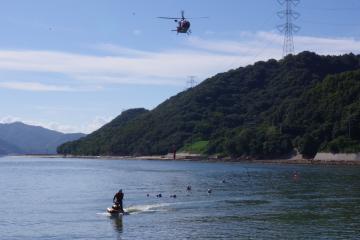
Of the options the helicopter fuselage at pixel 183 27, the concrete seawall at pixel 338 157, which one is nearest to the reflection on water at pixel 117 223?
the helicopter fuselage at pixel 183 27

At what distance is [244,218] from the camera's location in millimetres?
50875

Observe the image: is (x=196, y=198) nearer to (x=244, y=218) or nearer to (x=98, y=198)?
(x=98, y=198)

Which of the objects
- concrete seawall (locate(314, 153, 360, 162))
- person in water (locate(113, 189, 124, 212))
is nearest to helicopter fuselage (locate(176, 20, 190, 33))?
person in water (locate(113, 189, 124, 212))

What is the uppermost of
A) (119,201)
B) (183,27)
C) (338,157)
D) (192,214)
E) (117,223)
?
(183,27)

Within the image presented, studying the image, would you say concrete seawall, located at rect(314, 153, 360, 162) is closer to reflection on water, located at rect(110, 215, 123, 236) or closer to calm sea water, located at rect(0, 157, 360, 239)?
calm sea water, located at rect(0, 157, 360, 239)

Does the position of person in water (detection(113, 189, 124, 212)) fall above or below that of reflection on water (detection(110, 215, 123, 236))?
above

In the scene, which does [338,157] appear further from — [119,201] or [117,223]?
[117,223]

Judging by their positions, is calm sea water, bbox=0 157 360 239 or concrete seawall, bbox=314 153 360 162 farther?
concrete seawall, bbox=314 153 360 162

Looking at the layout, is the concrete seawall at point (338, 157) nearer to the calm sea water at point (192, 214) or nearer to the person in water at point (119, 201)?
the calm sea water at point (192, 214)

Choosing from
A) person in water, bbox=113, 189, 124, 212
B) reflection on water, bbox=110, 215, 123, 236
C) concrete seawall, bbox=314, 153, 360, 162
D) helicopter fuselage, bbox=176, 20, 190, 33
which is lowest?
reflection on water, bbox=110, 215, 123, 236

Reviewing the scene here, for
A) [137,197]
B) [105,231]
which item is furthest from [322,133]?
[105,231]

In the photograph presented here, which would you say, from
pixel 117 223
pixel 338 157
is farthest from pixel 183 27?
pixel 338 157

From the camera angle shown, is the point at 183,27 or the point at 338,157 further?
the point at 338,157

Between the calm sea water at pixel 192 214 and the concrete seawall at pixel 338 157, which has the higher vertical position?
the concrete seawall at pixel 338 157
